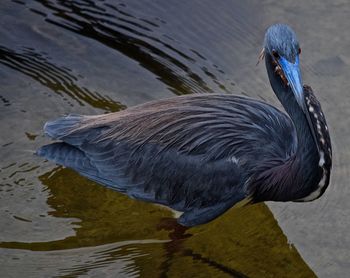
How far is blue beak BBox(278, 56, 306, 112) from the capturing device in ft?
19.4

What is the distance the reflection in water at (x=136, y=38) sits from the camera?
315 inches

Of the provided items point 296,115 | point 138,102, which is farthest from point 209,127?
point 138,102

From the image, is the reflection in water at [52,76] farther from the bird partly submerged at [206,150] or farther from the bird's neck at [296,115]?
the bird's neck at [296,115]

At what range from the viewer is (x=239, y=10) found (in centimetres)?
879

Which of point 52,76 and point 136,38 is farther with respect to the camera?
point 136,38

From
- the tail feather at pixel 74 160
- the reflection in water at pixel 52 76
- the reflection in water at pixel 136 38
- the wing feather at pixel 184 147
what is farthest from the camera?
the reflection in water at pixel 136 38

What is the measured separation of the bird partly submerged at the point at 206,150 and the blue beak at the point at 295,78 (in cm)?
12

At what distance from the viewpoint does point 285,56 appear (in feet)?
19.9

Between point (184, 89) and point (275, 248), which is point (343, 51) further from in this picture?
point (275, 248)

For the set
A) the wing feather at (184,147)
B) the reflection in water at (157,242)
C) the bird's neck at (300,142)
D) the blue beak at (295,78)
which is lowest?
the reflection in water at (157,242)

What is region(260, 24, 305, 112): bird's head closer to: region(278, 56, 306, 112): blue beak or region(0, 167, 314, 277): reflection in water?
region(278, 56, 306, 112): blue beak

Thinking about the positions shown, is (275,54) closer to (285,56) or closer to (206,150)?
(285,56)

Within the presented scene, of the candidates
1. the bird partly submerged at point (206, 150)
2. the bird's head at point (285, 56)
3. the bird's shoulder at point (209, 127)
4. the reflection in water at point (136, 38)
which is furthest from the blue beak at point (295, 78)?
the reflection in water at point (136, 38)

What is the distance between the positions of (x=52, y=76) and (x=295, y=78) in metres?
2.78
